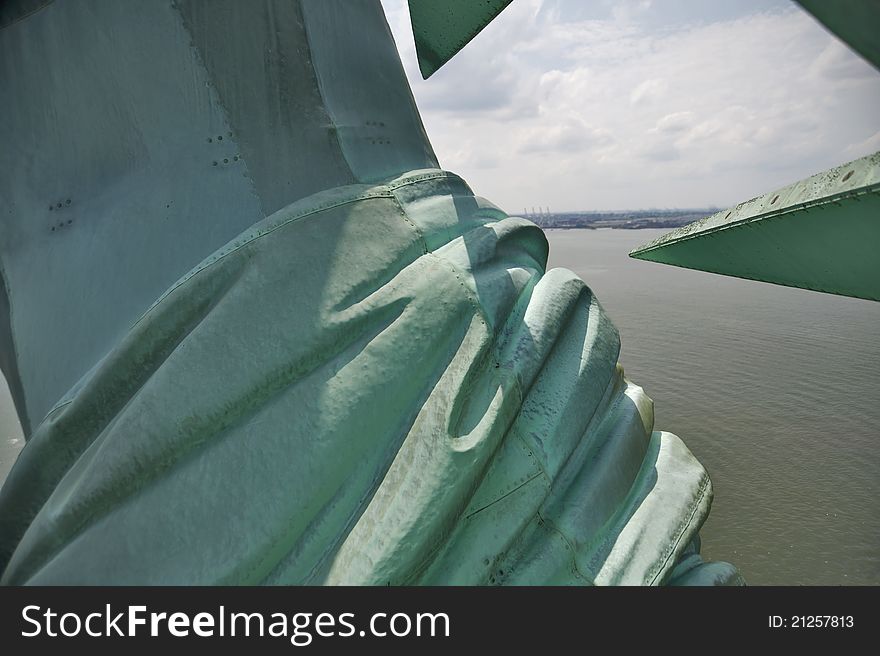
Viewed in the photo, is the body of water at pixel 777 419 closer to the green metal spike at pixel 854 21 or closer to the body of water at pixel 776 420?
the body of water at pixel 776 420

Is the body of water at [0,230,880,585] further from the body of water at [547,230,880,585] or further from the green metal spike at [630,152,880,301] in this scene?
the green metal spike at [630,152,880,301]

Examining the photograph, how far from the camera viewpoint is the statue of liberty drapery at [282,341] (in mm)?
2123

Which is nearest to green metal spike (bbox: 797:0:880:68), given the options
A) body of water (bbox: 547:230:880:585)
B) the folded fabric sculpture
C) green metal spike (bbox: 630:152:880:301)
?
green metal spike (bbox: 630:152:880:301)

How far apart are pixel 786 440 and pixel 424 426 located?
30.6 ft

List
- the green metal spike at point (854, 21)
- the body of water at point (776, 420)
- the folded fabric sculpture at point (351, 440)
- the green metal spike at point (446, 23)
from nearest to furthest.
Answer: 1. the green metal spike at point (854, 21)
2. the folded fabric sculpture at point (351, 440)
3. the green metal spike at point (446, 23)
4. the body of water at point (776, 420)

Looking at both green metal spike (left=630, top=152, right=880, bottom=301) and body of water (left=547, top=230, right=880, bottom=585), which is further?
body of water (left=547, top=230, right=880, bottom=585)

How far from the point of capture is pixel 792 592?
2211mm

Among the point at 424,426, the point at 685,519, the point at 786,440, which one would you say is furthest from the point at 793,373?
the point at 424,426

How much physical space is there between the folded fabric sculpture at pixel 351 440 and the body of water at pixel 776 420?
18.7 feet

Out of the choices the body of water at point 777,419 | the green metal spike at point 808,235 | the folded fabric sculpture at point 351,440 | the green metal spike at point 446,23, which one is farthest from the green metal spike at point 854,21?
the body of water at point 777,419

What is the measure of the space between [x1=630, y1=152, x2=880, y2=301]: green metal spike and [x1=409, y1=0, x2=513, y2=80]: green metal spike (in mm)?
1636

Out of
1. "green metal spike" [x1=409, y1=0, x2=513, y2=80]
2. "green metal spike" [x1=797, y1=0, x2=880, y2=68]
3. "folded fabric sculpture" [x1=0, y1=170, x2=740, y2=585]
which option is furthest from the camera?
"green metal spike" [x1=409, y1=0, x2=513, y2=80]

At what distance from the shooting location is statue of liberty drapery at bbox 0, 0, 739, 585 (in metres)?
2.12

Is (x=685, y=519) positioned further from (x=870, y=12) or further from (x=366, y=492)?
(x=870, y=12)
